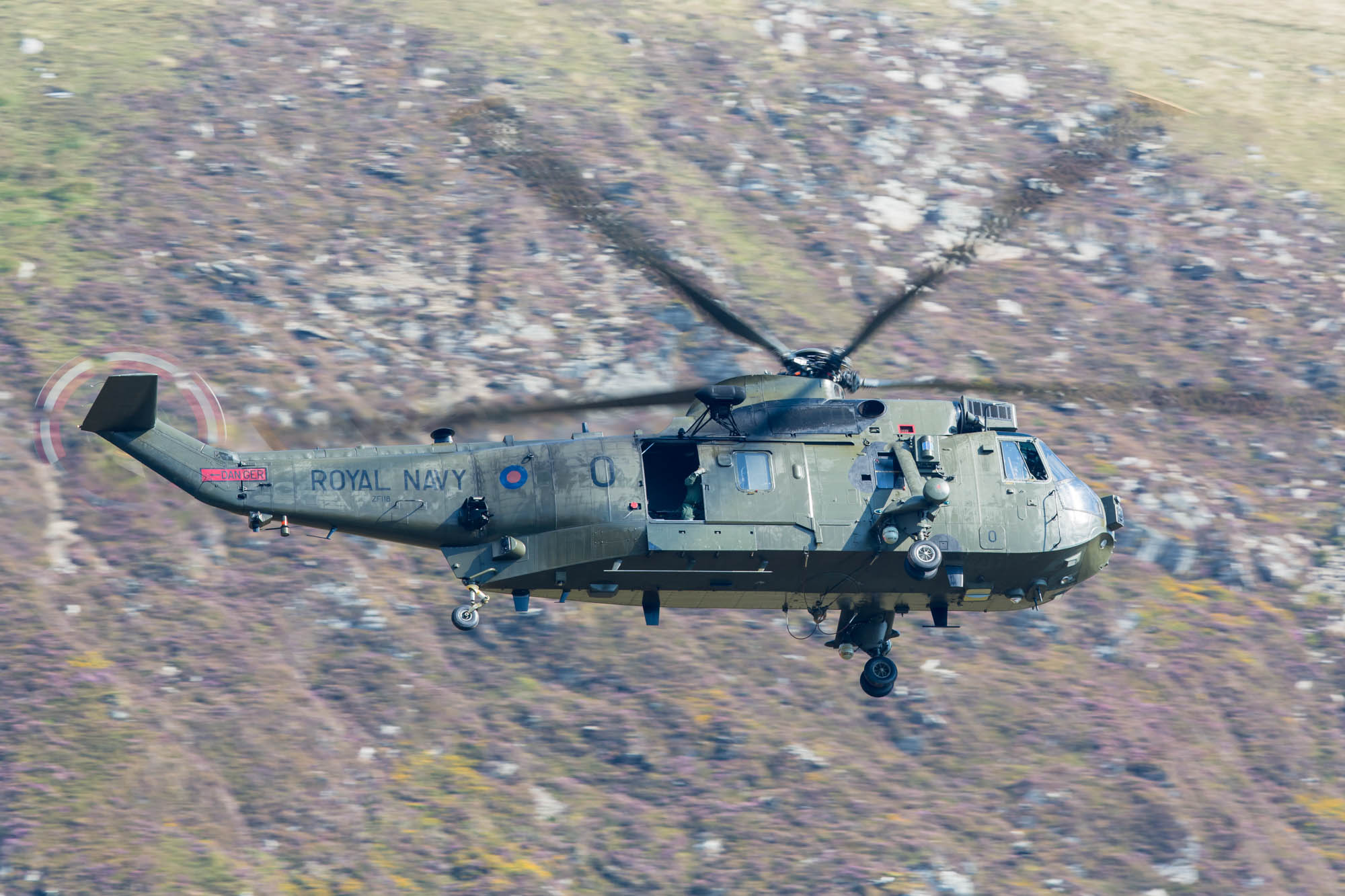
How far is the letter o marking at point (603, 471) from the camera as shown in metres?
22.4

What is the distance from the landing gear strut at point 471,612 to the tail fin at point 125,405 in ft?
16.2

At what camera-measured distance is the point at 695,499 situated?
2250 centimetres

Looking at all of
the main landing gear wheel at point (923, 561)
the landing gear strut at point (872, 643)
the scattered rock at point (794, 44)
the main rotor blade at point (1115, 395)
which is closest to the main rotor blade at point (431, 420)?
the main rotor blade at point (1115, 395)

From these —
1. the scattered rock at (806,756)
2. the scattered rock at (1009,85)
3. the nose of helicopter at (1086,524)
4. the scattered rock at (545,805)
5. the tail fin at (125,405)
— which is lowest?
the scattered rock at (545,805)

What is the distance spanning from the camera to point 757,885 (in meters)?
30.5

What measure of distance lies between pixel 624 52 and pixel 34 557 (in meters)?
25.5

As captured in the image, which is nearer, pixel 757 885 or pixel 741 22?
pixel 757 885

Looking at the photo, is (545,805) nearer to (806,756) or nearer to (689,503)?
(806,756)

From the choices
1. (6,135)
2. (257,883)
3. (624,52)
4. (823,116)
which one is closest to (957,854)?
(257,883)

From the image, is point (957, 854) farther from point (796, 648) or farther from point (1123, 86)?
point (1123, 86)

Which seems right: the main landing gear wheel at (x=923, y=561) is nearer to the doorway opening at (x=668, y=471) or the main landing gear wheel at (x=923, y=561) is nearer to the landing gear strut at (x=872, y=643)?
the landing gear strut at (x=872, y=643)

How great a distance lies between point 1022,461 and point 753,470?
14.2 ft

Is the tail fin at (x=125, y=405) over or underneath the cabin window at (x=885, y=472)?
over

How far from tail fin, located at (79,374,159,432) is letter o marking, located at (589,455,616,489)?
6.02m
